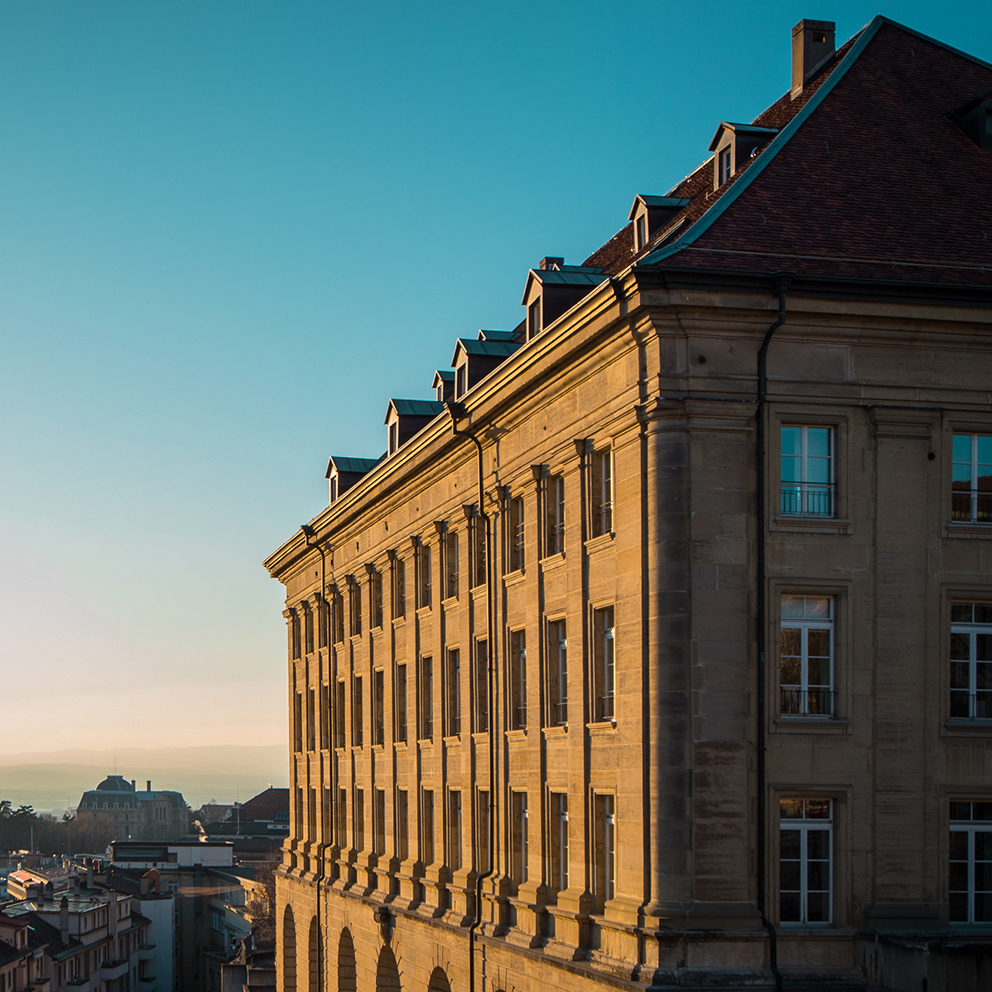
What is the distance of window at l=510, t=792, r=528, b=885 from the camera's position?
123 feet

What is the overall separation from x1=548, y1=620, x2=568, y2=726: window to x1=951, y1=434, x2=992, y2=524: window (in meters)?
9.27

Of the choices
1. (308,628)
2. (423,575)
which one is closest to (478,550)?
(423,575)

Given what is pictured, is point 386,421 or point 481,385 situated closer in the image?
point 481,385

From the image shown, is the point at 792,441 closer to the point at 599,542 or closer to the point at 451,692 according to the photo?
the point at 599,542

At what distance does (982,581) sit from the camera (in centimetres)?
3016

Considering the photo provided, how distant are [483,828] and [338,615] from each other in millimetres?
21118

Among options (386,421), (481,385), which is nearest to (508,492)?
(481,385)

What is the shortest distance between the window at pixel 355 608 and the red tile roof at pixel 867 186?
25346 millimetres

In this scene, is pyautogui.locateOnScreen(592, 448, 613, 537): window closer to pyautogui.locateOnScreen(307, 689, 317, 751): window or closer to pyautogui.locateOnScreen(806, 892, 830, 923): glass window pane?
pyautogui.locateOnScreen(806, 892, 830, 923): glass window pane

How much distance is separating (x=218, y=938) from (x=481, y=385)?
114 metres

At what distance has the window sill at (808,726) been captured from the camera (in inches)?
1152

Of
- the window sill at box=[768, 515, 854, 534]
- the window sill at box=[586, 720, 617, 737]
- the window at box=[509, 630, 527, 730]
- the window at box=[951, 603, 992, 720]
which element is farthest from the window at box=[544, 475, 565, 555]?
the window at box=[951, 603, 992, 720]

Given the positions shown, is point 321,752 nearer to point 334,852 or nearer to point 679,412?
point 334,852

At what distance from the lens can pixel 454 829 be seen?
43.8m
